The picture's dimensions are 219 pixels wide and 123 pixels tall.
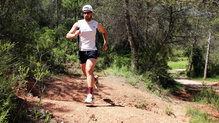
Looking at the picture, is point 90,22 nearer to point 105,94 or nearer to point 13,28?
point 105,94

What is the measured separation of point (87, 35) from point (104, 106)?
156cm

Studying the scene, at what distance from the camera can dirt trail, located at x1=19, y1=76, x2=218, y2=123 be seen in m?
3.14

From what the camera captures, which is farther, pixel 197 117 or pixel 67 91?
pixel 67 91

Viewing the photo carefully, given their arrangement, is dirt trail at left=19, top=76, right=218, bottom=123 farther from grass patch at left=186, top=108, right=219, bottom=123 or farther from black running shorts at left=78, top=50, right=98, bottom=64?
black running shorts at left=78, top=50, right=98, bottom=64

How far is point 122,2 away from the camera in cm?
982

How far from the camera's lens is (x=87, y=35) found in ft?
12.7

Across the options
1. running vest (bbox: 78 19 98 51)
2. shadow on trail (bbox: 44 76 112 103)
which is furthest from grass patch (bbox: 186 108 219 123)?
running vest (bbox: 78 19 98 51)

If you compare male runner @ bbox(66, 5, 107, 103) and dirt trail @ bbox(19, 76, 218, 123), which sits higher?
male runner @ bbox(66, 5, 107, 103)

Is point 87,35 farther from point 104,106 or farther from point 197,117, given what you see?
point 197,117

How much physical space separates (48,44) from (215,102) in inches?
277

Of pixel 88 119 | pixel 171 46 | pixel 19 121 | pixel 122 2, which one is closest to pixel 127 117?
pixel 88 119

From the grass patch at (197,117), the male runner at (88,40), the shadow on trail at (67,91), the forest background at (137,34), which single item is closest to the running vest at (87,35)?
the male runner at (88,40)

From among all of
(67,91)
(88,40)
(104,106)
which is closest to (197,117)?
(104,106)

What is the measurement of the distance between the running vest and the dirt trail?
1223mm
